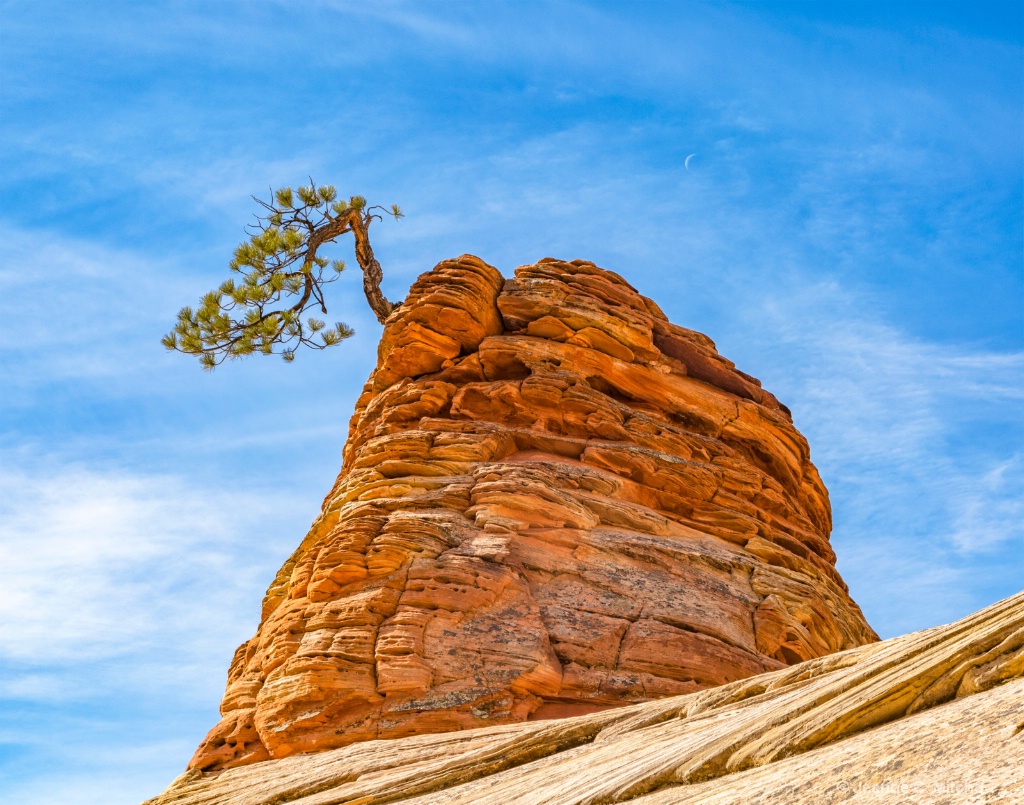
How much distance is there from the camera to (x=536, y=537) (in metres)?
23.0

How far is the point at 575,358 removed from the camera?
Result: 28.1 metres

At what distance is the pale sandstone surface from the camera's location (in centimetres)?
784

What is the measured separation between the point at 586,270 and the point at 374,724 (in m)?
15.8

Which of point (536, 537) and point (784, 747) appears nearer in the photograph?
point (784, 747)

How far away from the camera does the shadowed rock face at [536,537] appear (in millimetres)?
20250

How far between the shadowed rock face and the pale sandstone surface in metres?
3.76

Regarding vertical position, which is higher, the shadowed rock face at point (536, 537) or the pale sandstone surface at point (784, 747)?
the shadowed rock face at point (536, 537)

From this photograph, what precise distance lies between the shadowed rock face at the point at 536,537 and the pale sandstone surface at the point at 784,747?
3.76 m

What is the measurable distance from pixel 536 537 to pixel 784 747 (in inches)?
527

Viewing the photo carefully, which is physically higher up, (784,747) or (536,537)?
(536,537)

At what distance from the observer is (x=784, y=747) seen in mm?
9805

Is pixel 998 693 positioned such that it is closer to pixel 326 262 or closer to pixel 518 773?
pixel 518 773

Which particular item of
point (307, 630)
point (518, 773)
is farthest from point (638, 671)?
point (518, 773)

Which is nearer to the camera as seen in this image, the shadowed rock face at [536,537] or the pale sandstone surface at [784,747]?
the pale sandstone surface at [784,747]
